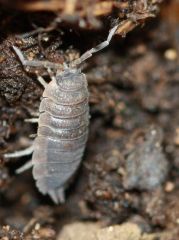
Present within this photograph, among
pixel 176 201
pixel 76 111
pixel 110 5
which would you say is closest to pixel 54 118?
pixel 76 111

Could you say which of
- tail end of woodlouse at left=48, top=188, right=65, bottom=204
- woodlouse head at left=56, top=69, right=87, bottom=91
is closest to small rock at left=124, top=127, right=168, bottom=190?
tail end of woodlouse at left=48, top=188, right=65, bottom=204

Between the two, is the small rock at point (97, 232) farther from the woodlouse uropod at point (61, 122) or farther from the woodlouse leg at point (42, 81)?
the woodlouse leg at point (42, 81)

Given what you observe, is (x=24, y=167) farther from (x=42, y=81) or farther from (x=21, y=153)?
(x=42, y=81)

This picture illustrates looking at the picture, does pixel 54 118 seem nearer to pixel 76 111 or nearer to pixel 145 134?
pixel 76 111

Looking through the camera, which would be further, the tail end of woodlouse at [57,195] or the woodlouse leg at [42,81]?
the tail end of woodlouse at [57,195]

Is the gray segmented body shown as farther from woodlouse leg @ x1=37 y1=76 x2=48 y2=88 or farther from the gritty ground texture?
the gritty ground texture

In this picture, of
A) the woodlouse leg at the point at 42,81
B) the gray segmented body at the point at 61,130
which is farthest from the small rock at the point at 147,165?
the woodlouse leg at the point at 42,81

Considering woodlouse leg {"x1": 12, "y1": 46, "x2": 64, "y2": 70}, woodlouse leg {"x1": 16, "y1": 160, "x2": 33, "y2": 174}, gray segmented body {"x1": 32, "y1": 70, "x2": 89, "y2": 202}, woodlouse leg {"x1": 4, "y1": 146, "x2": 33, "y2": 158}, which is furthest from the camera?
woodlouse leg {"x1": 16, "y1": 160, "x2": 33, "y2": 174}
